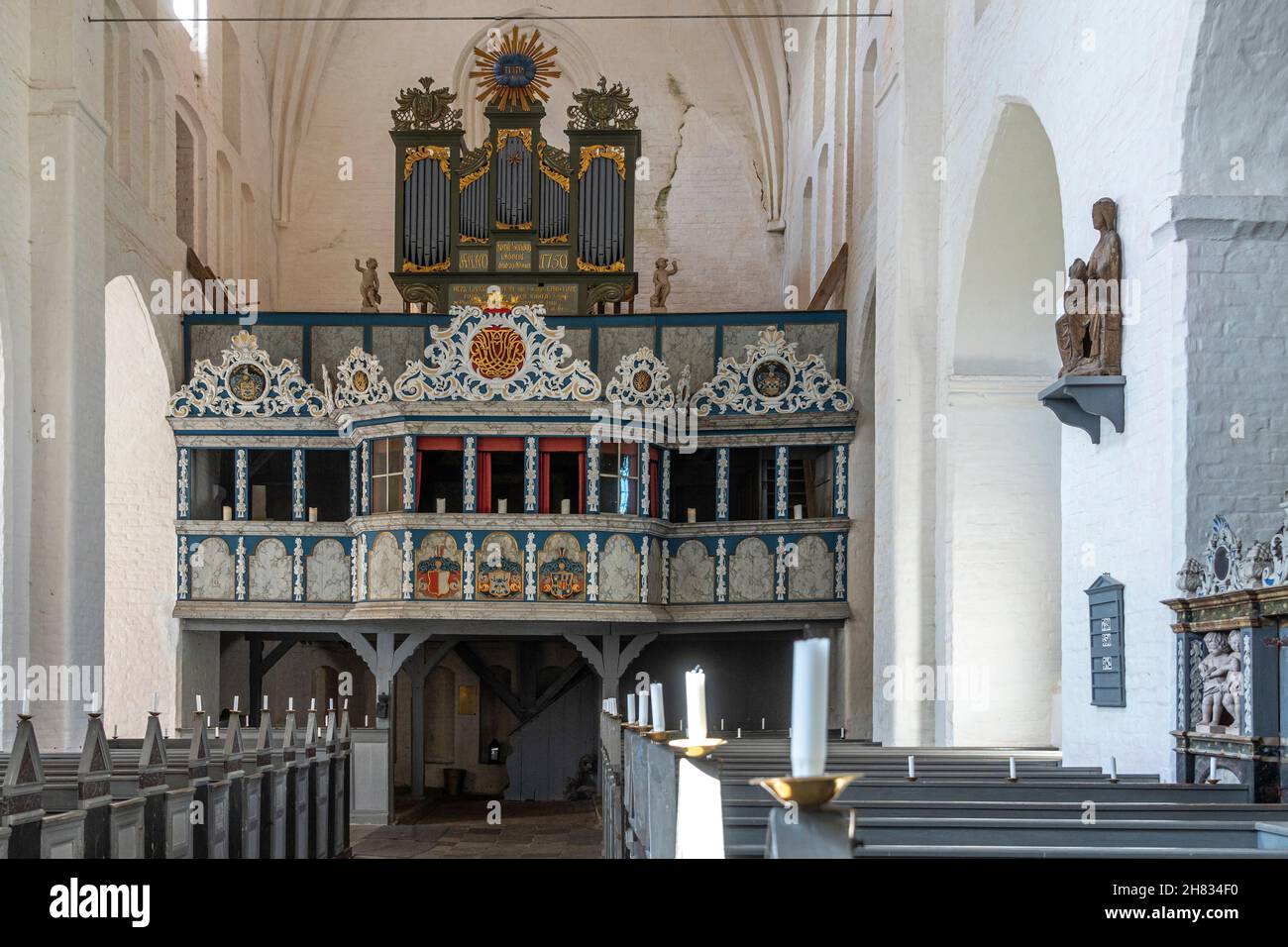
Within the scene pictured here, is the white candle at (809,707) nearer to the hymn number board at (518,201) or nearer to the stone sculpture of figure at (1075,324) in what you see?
the stone sculpture of figure at (1075,324)

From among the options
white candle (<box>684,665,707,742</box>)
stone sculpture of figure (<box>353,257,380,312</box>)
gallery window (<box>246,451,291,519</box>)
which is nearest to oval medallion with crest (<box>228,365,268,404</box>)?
gallery window (<box>246,451,291,519</box>)

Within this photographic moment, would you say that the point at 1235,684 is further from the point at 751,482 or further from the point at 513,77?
the point at 513,77

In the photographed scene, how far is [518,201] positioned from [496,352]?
408cm

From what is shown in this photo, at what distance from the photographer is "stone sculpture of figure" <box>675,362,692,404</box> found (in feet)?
72.9

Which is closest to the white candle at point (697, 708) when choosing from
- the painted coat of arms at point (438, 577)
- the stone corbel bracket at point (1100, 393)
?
the stone corbel bracket at point (1100, 393)

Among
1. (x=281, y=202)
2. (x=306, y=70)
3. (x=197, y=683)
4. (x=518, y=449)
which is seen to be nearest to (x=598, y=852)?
(x=518, y=449)

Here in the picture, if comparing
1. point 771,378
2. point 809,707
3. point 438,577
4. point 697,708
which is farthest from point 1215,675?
point 771,378

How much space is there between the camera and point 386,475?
21406mm

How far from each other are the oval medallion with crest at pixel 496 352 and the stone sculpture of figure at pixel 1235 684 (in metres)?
14.0

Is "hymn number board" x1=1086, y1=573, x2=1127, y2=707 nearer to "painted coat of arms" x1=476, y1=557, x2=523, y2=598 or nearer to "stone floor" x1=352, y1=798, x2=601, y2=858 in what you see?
"stone floor" x1=352, y1=798, x2=601, y2=858

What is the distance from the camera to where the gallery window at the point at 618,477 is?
21406 mm

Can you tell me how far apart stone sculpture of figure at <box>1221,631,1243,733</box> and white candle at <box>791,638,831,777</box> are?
625cm

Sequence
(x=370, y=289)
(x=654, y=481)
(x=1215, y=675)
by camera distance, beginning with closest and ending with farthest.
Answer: (x=1215, y=675) < (x=654, y=481) < (x=370, y=289)

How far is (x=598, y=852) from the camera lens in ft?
60.4
